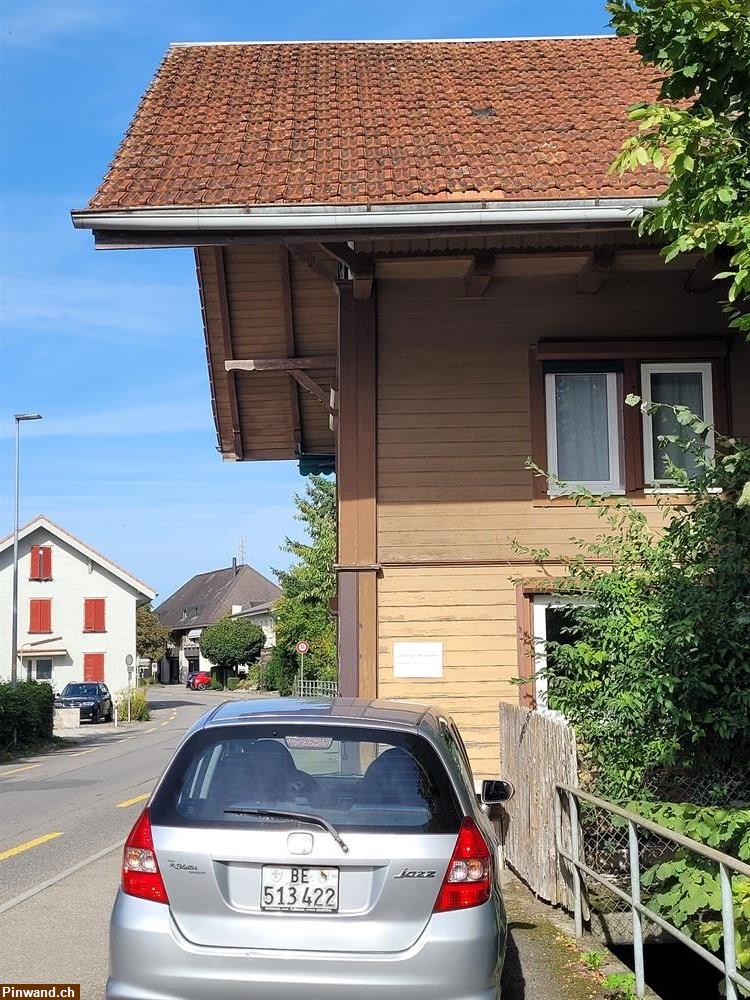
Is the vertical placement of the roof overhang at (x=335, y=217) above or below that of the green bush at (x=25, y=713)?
above

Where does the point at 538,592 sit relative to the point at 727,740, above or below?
above

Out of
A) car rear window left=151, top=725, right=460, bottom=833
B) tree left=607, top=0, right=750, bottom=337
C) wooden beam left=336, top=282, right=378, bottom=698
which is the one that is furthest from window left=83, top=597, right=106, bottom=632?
car rear window left=151, top=725, right=460, bottom=833

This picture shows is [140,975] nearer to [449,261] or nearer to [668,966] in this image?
[668,966]

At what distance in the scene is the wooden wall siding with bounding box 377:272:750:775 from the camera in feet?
38.5

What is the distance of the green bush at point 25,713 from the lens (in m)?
29.9

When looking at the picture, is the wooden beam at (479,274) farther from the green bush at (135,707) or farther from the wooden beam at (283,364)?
the green bush at (135,707)

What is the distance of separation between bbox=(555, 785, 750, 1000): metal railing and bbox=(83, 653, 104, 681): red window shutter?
59.7m

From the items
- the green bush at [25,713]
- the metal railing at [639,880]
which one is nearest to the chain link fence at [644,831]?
the metal railing at [639,880]

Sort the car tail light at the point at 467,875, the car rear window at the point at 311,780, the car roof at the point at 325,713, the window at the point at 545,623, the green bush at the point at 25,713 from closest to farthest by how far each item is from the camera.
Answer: the car tail light at the point at 467,875, the car rear window at the point at 311,780, the car roof at the point at 325,713, the window at the point at 545,623, the green bush at the point at 25,713

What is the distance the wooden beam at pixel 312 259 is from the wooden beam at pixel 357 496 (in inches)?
11.4

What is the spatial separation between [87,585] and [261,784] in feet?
206

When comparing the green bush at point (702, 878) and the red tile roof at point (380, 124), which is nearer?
the green bush at point (702, 878)

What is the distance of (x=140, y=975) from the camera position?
4449 mm

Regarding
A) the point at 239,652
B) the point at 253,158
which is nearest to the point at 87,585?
the point at 239,652
